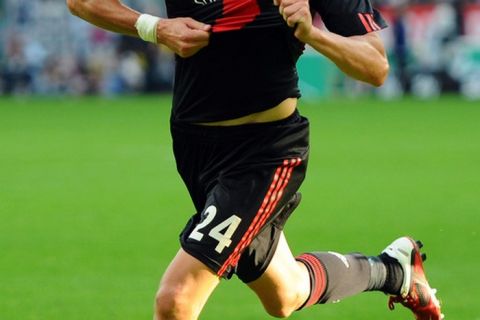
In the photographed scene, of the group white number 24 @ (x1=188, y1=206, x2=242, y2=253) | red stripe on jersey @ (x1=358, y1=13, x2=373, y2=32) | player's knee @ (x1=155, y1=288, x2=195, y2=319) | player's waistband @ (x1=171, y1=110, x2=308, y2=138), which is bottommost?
player's knee @ (x1=155, y1=288, x2=195, y2=319)

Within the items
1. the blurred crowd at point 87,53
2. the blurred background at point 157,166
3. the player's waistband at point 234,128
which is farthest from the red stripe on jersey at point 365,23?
the blurred crowd at point 87,53

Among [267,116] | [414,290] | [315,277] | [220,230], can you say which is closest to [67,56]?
[414,290]

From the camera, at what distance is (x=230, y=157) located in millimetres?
5711

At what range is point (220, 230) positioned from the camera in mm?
5480

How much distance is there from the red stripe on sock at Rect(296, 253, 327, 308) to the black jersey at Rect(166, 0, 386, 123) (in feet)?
3.26

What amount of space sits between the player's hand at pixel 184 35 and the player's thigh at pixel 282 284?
108 cm

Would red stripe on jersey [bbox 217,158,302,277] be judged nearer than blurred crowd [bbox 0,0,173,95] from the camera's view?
Yes

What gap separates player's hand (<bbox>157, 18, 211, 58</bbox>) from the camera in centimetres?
544

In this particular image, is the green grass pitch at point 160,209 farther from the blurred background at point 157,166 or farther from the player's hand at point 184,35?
the player's hand at point 184,35

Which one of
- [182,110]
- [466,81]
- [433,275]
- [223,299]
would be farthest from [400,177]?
[466,81]

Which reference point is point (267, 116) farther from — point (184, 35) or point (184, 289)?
point (184, 289)

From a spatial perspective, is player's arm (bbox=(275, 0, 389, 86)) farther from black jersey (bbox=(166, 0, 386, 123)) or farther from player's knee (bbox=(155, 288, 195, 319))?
player's knee (bbox=(155, 288, 195, 319))

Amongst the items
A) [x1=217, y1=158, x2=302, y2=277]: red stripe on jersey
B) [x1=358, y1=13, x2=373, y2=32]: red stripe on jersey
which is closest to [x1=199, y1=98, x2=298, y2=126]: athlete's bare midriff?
[x1=217, y1=158, x2=302, y2=277]: red stripe on jersey

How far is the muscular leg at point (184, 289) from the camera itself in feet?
17.4
